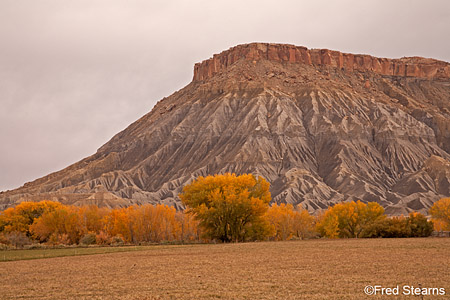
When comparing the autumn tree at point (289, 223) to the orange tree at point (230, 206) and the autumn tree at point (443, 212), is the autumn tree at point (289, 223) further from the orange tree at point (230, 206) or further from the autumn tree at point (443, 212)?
the autumn tree at point (443, 212)

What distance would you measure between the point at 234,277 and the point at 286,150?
450ft

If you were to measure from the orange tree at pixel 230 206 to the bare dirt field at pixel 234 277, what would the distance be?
71.5ft

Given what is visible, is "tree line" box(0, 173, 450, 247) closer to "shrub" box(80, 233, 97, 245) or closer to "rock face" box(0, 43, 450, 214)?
"shrub" box(80, 233, 97, 245)

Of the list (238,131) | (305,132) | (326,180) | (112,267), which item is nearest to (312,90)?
(305,132)

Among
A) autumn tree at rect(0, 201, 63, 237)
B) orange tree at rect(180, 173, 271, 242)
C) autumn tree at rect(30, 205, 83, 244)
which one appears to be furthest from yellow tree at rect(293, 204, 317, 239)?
autumn tree at rect(0, 201, 63, 237)

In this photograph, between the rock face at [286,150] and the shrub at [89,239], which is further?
the rock face at [286,150]

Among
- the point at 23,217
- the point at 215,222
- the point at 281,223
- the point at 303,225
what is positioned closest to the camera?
the point at 215,222

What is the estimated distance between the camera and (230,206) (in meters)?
53.7

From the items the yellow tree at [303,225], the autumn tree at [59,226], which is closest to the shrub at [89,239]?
the autumn tree at [59,226]

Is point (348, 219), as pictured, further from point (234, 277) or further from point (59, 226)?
point (234, 277)

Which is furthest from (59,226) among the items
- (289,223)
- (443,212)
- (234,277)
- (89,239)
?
(443,212)

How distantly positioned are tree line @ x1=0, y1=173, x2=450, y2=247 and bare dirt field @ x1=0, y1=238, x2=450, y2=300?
22.7 m

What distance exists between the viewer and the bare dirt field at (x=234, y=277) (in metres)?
18.5

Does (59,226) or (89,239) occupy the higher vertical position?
(59,226)
